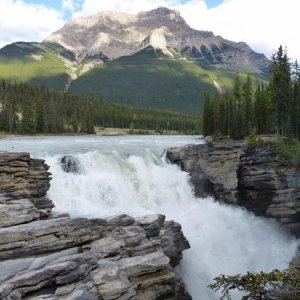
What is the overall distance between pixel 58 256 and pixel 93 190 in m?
17.8

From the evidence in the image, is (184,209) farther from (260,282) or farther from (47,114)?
(47,114)

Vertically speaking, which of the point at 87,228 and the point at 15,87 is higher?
the point at 15,87

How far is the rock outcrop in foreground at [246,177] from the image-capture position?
46.5 meters

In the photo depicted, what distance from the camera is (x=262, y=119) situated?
306ft

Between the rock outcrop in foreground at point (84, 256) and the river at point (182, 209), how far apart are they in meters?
6.32

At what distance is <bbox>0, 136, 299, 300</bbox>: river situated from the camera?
36500 mm

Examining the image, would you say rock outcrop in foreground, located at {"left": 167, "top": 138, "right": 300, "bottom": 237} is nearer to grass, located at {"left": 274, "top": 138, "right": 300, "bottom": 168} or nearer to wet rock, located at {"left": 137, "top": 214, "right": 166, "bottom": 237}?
grass, located at {"left": 274, "top": 138, "right": 300, "bottom": 168}

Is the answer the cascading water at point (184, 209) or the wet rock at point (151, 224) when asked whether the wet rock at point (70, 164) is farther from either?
the wet rock at point (151, 224)

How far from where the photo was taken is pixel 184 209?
151ft

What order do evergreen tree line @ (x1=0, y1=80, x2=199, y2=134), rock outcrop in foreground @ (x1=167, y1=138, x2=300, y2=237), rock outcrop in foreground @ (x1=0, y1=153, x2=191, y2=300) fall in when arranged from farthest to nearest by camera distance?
evergreen tree line @ (x1=0, y1=80, x2=199, y2=134) < rock outcrop in foreground @ (x1=167, y1=138, x2=300, y2=237) < rock outcrop in foreground @ (x1=0, y1=153, x2=191, y2=300)

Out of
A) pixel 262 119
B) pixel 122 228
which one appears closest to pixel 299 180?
pixel 122 228

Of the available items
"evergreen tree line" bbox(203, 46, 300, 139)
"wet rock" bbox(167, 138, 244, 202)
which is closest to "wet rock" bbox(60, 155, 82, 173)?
"wet rock" bbox(167, 138, 244, 202)

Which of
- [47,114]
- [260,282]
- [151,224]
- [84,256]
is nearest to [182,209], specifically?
[151,224]

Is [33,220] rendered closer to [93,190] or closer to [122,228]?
[122,228]
